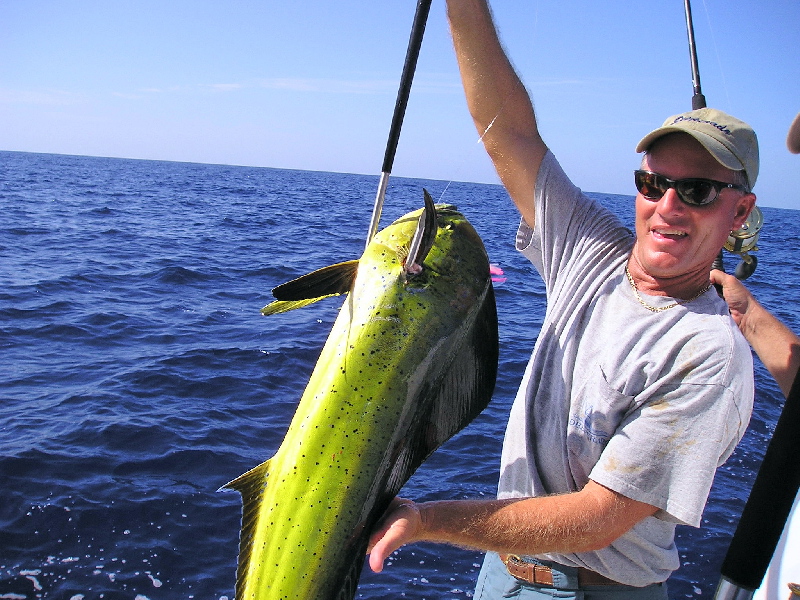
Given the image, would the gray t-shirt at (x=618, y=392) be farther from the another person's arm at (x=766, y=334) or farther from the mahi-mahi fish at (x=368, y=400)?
the another person's arm at (x=766, y=334)

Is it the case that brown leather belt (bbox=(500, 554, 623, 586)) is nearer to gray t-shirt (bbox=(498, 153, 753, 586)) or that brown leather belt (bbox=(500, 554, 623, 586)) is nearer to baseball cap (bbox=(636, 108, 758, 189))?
gray t-shirt (bbox=(498, 153, 753, 586))

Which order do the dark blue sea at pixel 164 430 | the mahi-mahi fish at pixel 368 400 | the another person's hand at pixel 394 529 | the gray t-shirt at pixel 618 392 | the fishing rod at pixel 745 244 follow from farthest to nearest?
the dark blue sea at pixel 164 430 < the fishing rod at pixel 745 244 < the gray t-shirt at pixel 618 392 < the mahi-mahi fish at pixel 368 400 < the another person's hand at pixel 394 529

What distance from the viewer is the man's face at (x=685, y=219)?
7.06 ft

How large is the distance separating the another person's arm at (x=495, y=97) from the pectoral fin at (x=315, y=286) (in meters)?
0.83

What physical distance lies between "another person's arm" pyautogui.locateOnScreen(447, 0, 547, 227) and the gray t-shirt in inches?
3.5

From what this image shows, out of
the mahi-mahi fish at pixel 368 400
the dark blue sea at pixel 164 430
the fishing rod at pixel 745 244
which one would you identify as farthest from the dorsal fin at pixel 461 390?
the dark blue sea at pixel 164 430

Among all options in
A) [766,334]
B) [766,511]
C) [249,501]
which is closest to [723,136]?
[766,334]

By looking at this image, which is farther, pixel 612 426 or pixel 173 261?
pixel 173 261

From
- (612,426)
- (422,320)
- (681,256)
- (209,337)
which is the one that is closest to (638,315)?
(681,256)

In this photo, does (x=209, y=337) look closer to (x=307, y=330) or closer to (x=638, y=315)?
(x=307, y=330)

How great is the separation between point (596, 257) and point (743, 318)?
759mm

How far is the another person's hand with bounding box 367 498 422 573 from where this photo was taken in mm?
1693

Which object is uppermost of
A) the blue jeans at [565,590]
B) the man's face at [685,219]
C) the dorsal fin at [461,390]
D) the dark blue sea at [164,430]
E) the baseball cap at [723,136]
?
the baseball cap at [723,136]

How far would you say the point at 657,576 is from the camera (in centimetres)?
234
